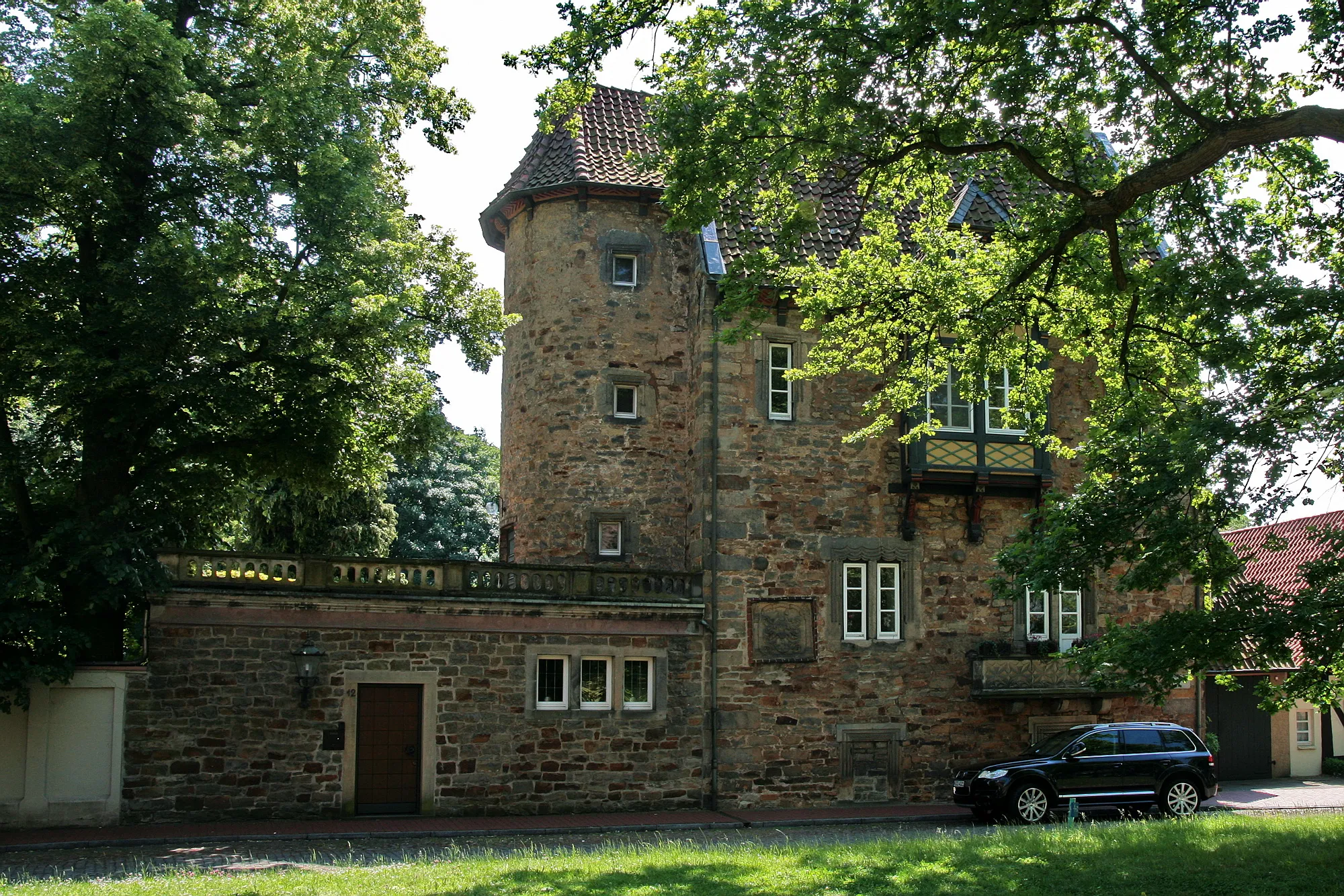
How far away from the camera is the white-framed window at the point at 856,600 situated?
21750 mm

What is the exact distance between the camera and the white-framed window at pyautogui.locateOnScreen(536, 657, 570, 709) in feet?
64.6

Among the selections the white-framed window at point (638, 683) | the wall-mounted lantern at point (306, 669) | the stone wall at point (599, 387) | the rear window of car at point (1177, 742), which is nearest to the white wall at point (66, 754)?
the wall-mounted lantern at point (306, 669)

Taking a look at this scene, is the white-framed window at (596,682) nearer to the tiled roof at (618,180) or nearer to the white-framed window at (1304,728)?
the tiled roof at (618,180)

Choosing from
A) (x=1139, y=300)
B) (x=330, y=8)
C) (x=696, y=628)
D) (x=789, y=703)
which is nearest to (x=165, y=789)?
(x=696, y=628)

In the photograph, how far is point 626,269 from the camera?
23.2 metres

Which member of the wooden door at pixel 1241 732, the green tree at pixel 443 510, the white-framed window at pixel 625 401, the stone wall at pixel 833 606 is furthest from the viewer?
the green tree at pixel 443 510

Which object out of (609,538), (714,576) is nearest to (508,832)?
(714,576)

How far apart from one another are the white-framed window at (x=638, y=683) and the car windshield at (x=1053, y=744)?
20.1 feet

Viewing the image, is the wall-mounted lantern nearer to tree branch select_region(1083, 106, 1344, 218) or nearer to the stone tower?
the stone tower

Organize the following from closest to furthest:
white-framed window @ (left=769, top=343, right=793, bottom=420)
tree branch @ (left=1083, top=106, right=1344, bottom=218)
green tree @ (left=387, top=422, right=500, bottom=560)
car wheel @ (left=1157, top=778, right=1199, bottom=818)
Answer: tree branch @ (left=1083, top=106, right=1344, bottom=218)
car wheel @ (left=1157, top=778, right=1199, bottom=818)
white-framed window @ (left=769, top=343, right=793, bottom=420)
green tree @ (left=387, top=422, right=500, bottom=560)

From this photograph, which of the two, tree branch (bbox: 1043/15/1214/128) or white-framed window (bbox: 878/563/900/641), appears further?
white-framed window (bbox: 878/563/900/641)

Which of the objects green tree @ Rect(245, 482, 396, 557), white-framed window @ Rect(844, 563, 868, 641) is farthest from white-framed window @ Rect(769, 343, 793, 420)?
green tree @ Rect(245, 482, 396, 557)

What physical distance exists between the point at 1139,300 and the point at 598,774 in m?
10.9

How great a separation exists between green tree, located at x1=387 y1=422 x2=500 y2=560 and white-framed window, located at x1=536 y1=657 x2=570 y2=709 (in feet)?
71.5
